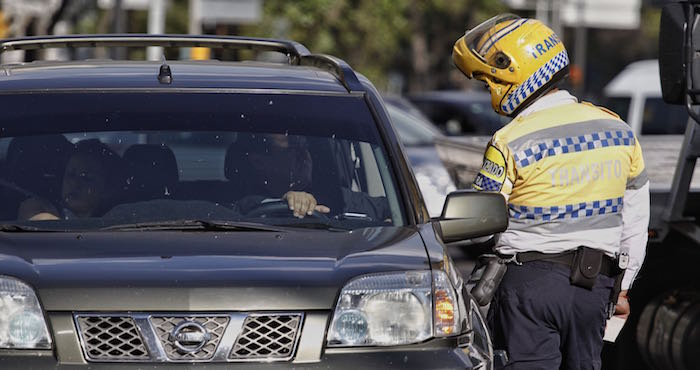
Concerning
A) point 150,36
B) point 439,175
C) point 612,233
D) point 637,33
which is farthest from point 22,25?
point 637,33

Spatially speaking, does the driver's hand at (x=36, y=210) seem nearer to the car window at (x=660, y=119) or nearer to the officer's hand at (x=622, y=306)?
the officer's hand at (x=622, y=306)

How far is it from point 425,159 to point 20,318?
10255 mm

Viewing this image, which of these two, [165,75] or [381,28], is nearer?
[165,75]

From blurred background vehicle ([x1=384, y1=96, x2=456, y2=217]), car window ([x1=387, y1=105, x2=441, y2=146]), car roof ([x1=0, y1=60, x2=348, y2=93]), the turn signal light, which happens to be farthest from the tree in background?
the turn signal light

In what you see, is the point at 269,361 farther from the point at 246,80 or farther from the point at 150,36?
the point at 150,36

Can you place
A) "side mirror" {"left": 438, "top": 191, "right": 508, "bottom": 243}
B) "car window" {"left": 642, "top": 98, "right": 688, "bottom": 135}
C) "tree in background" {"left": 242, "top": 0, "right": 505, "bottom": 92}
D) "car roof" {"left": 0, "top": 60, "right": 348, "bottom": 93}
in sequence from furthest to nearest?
"tree in background" {"left": 242, "top": 0, "right": 505, "bottom": 92}
"car window" {"left": 642, "top": 98, "right": 688, "bottom": 135}
"car roof" {"left": 0, "top": 60, "right": 348, "bottom": 93}
"side mirror" {"left": 438, "top": 191, "right": 508, "bottom": 243}

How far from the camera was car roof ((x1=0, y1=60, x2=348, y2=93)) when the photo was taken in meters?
5.70

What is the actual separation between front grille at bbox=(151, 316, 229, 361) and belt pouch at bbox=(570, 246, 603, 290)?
1458mm

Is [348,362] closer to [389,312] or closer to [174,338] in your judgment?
[389,312]

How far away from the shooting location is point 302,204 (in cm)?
540

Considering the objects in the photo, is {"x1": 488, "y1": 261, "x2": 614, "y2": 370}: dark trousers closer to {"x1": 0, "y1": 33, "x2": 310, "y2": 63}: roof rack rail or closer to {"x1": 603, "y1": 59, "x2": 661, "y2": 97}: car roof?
{"x1": 0, "y1": 33, "x2": 310, "y2": 63}: roof rack rail

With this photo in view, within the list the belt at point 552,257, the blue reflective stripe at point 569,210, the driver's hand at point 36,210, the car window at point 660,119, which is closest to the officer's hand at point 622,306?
the belt at point 552,257

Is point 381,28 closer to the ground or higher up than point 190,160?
closer to the ground

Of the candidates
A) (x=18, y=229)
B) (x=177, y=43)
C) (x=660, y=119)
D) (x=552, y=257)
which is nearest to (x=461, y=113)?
(x=660, y=119)
